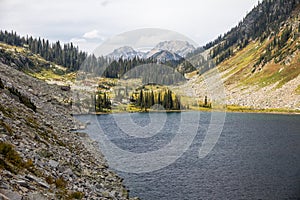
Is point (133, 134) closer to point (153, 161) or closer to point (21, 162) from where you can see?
point (153, 161)

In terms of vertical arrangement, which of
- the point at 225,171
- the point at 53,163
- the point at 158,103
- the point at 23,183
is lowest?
the point at 225,171

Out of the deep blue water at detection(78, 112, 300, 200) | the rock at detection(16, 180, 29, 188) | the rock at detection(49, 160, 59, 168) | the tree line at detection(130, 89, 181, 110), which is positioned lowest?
the deep blue water at detection(78, 112, 300, 200)

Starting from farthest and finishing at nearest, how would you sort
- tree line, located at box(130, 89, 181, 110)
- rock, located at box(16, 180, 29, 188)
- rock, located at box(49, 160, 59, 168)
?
tree line, located at box(130, 89, 181, 110)
rock, located at box(49, 160, 59, 168)
rock, located at box(16, 180, 29, 188)

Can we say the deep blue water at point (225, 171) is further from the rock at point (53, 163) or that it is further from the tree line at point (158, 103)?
the tree line at point (158, 103)

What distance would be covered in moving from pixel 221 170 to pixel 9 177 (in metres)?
39.0

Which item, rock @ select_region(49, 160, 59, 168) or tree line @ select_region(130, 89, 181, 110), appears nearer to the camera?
rock @ select_region(49, 160, 59, 168)

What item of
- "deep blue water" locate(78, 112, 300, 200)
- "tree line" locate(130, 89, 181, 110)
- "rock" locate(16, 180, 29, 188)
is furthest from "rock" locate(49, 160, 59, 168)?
"tree line" locate(130, 89, 181, 110)

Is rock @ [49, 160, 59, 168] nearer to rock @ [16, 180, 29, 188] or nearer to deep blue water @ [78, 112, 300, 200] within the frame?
rock @ [16, 180, 29, 188]

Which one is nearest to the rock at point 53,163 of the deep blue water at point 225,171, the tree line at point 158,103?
the deep blue water at point 225,171

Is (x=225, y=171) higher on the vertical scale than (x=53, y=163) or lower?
lower

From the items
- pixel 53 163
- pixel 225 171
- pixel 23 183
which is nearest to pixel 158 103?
pixel 225 171

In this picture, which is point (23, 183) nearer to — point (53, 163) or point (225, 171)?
point (53, 163)

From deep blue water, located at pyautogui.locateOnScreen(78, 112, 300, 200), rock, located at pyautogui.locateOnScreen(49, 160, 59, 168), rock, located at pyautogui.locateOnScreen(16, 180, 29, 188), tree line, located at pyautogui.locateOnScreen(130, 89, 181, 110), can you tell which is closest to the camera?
rock, located at pyautogui.locateOnScreen(16, 180, 29, 188)

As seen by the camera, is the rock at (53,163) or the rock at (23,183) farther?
the rock at (53,163)
